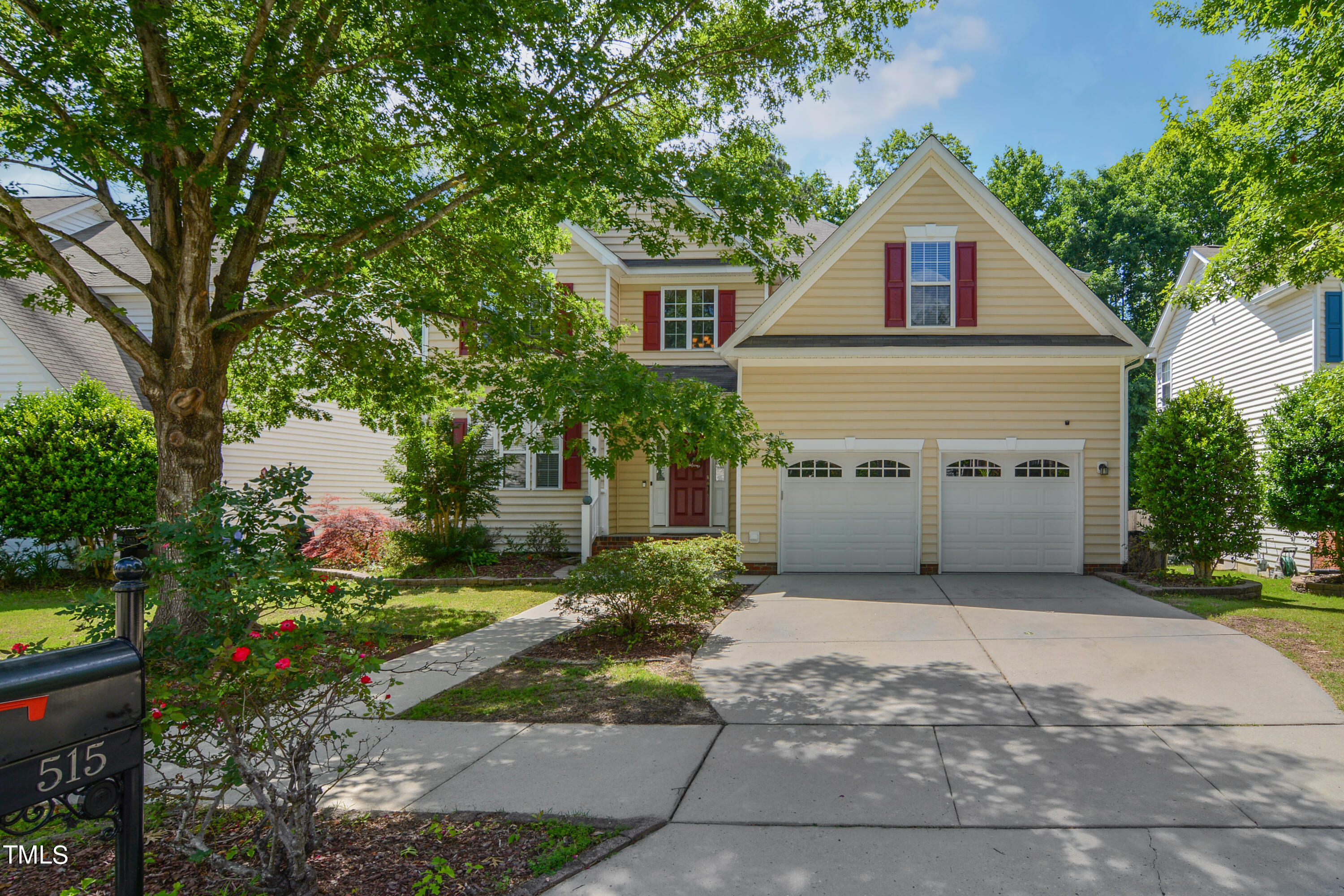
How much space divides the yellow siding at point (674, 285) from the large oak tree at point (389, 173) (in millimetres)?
6607

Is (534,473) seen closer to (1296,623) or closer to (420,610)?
(420,610)

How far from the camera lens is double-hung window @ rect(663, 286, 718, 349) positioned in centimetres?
1686

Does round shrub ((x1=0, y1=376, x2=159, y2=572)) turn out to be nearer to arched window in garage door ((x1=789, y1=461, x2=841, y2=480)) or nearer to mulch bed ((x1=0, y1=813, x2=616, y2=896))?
mulch bed ((x1=0, y1=813, x2=616, y2=896))

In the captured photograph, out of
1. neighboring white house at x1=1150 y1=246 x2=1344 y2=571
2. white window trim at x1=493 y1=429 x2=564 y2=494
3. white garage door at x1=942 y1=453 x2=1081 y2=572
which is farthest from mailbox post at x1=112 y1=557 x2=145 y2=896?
neighboring white house at x1=1150 y1=246 x2=1344 y2=571

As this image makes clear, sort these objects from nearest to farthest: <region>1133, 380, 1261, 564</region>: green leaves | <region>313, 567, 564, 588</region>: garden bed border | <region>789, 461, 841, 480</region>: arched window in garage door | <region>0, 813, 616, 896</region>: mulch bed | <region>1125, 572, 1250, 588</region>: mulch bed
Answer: <region>0, 813, 616, 896</region>: mulch bed, <region>1125, 572, 1250, 588</region>: mulch bed, <region>1133, 380, 1261, 564</region>: green leaves, <region>313, 567, 564, 588</region>: garden bed border, <region>789, 461, 841, 480</region>: arched window in garage door

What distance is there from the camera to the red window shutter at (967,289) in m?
13.6

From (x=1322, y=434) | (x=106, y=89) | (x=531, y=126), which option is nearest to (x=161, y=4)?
(x=106, y=89)

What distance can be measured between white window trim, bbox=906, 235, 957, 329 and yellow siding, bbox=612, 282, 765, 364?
3648 mm

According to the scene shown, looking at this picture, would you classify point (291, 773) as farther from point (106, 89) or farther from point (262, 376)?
point (262, 376)

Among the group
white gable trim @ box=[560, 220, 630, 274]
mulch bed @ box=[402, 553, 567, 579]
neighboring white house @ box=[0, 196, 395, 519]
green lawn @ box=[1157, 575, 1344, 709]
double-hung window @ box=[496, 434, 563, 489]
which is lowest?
mulch bed @ box=[402, 553, 567, 579]

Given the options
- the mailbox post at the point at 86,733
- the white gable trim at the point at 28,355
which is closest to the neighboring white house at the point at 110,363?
the white gable trim at the point at 28,355

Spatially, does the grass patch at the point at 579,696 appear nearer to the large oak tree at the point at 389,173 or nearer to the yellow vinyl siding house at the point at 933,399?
the large oak tree at the point at 389,173

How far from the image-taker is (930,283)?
13.7 metres

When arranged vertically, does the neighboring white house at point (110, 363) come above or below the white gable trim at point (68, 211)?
below
